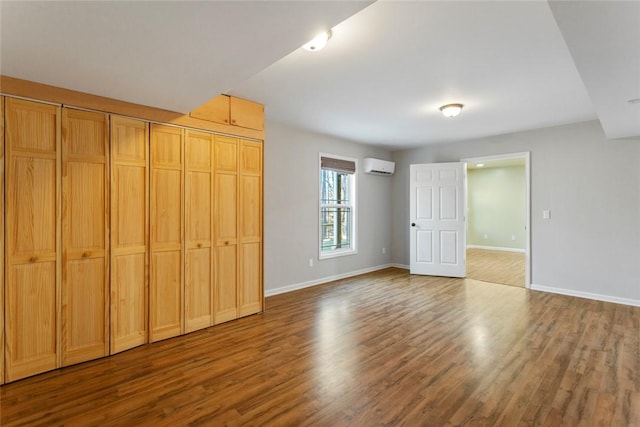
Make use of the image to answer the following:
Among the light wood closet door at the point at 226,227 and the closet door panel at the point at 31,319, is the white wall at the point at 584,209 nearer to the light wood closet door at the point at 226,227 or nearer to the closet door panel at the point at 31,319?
the light wood closet door at the point at 226,227

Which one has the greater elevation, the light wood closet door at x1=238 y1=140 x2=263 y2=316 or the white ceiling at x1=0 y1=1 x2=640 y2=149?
the white ceiling at x1=0 y1=1 x2=640 y2=149

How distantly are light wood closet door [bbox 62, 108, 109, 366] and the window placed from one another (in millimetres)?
3141

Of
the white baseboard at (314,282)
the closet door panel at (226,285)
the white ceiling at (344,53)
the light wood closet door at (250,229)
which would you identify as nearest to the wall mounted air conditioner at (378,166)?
the white baseboard at (314,282)

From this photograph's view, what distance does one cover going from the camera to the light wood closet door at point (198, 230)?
309 centimetres

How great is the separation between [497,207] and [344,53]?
806 cm

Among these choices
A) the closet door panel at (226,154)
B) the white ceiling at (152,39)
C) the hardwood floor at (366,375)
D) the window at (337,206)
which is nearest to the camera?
the white ceiling at (152,39)

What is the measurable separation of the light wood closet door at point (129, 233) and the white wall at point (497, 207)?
869cm

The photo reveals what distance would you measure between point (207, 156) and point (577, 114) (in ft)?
15.0

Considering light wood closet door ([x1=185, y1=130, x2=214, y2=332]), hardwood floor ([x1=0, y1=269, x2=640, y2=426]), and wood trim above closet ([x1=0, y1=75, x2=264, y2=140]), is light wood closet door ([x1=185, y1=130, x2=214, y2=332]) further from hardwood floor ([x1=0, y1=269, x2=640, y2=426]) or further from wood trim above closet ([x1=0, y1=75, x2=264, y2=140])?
hardwood floor ([x1=0, y1=269, x2=640, y2=426])

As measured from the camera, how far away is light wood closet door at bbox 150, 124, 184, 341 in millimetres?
2881

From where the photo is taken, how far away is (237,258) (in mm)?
3463

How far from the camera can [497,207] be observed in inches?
348

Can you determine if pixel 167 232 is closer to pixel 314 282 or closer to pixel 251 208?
pixel 251 208

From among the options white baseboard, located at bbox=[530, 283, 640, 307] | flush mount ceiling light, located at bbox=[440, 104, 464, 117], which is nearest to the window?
flush mount ceiling light, located at bbox=[440, 104, 464, 117]
